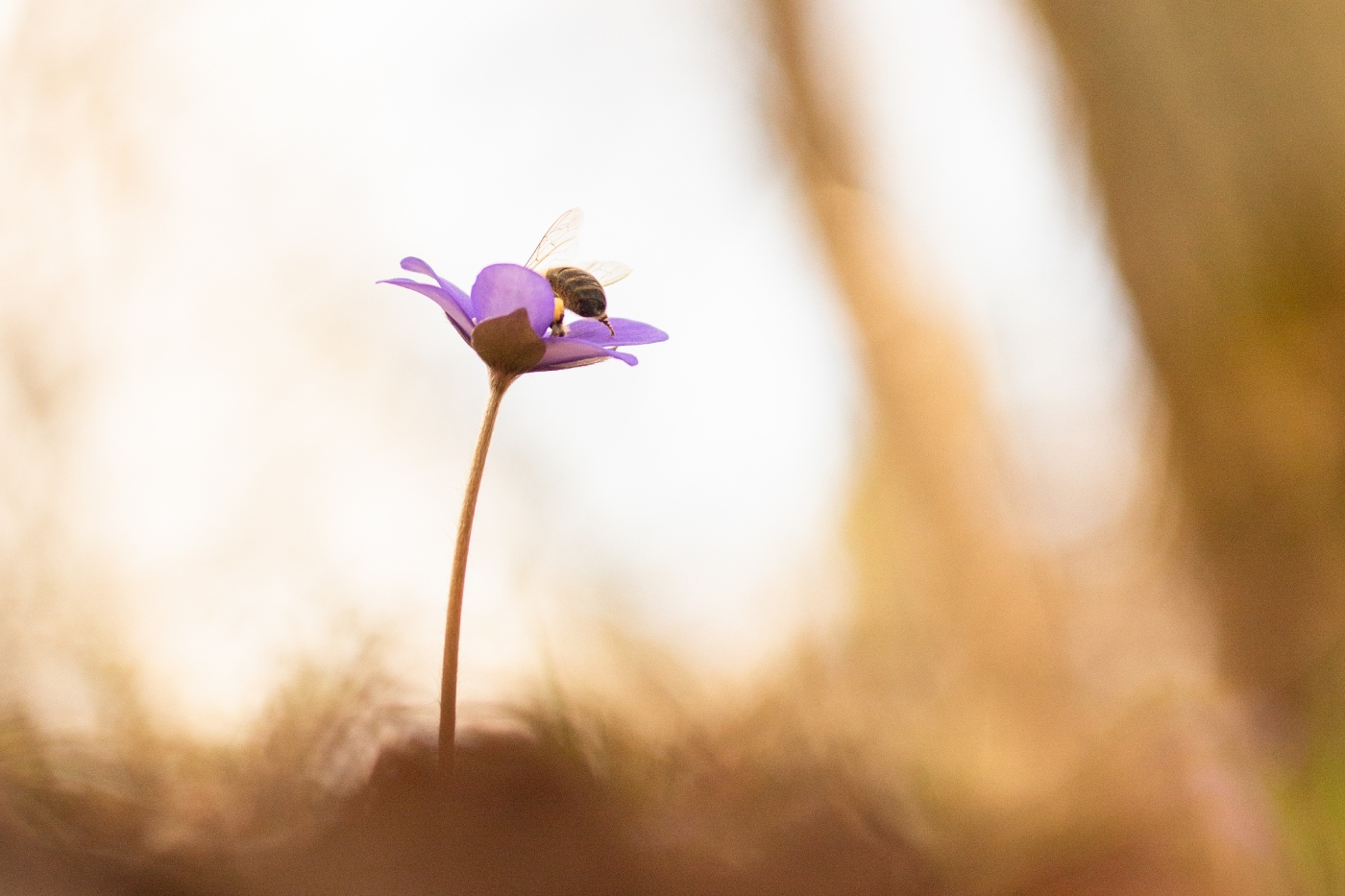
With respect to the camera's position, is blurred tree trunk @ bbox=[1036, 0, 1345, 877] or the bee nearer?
the bee

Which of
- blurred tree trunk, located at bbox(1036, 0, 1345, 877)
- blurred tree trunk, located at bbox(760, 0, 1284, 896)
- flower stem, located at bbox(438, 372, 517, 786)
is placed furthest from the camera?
blurred tree trunk, located at bbox(1036, 0, 1345, 877)

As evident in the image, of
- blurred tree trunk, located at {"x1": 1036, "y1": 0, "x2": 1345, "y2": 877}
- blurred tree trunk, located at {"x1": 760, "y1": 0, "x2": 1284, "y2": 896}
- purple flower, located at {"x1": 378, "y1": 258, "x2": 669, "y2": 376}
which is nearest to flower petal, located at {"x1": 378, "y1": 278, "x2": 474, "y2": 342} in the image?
purple flower, located at {"x1": 378, "y1": 258, "x2": 669, "y2": 376}

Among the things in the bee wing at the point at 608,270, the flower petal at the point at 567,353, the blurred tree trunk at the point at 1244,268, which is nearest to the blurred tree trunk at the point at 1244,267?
the blurred tree trunk at the point at 1244,268

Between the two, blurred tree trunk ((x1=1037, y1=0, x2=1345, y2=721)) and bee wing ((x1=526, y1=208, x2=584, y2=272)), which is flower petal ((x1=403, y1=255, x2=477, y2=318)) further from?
blurred tree trunk ((x1=1037, y1=0, x2=1345, y2=721))

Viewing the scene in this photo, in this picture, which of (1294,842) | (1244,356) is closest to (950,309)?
(1244,356)

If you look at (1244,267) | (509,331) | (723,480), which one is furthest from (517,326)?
(1244,267)

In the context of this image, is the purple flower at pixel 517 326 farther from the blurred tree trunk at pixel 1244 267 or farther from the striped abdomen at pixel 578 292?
the blurred tree trunk at pixel 1244 267

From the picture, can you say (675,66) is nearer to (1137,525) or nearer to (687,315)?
(687,315)
